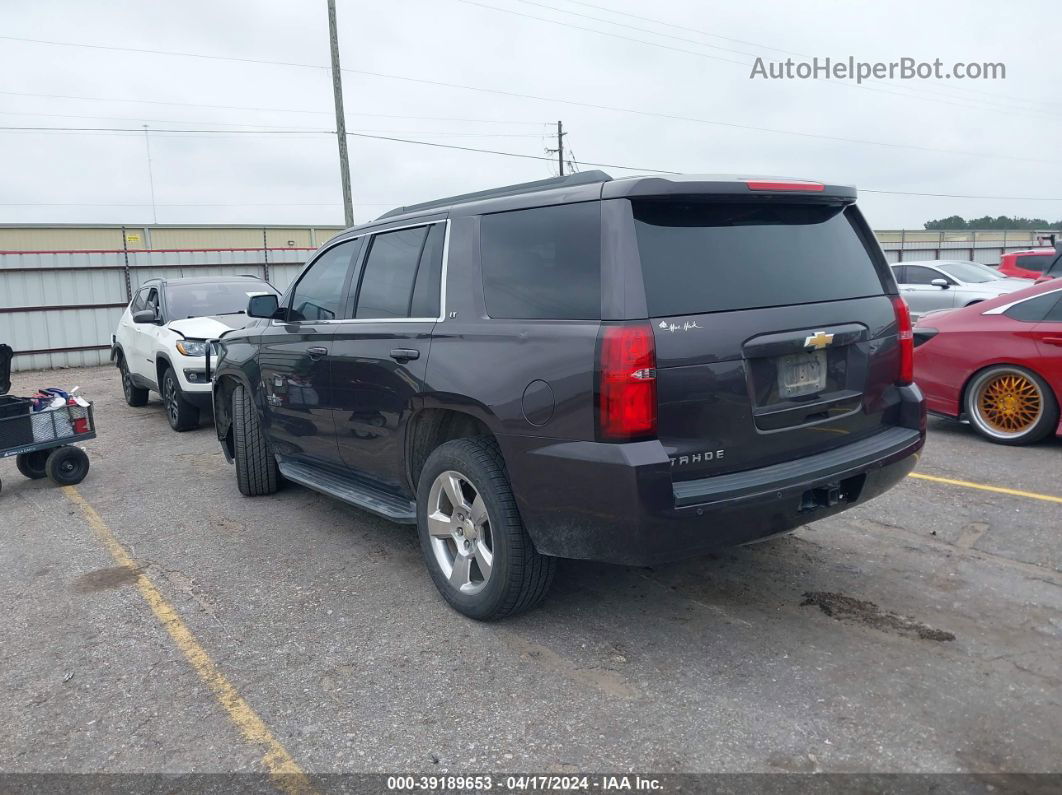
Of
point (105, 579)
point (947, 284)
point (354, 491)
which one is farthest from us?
point (947, 284)

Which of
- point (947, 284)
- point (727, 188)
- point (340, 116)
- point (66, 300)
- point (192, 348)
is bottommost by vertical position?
point (192, 348)

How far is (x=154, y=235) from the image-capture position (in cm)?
3847

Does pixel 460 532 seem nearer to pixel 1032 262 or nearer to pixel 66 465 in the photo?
pixel 66 465

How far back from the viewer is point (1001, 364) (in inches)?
271

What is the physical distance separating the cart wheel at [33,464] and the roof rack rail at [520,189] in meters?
4.21

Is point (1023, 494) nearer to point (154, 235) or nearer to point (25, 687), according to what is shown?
point (25, 687)

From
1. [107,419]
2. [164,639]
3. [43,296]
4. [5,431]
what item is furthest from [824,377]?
[43,296]

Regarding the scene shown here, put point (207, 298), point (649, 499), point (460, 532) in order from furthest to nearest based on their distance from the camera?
point (207, 298) → point (460, 532) → point (649, 499)

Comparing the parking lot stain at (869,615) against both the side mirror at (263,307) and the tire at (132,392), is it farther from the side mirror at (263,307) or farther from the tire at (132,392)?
the tire at (132,392)

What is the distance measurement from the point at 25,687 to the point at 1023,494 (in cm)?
573

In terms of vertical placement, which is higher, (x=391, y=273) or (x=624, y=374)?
(x=391, y=273)

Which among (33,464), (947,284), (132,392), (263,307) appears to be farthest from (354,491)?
Result: (947,284)

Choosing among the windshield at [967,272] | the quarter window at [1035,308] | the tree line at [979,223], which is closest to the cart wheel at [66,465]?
the quarter window at [1035,308]

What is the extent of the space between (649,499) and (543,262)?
1.10m
